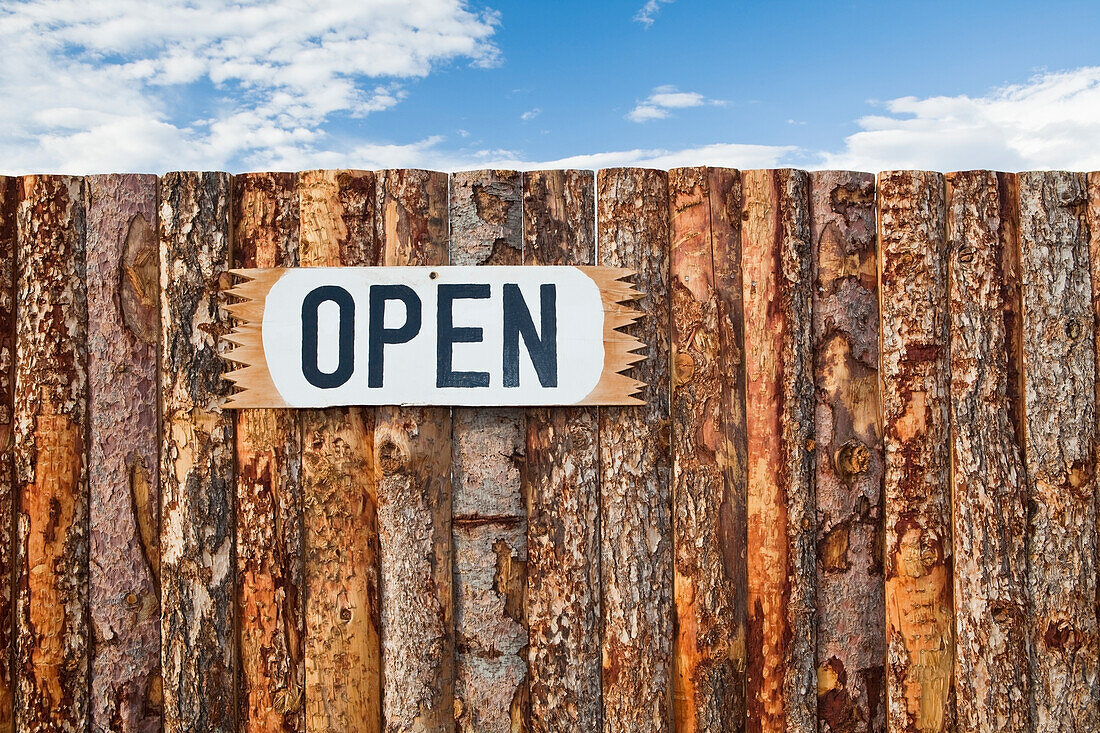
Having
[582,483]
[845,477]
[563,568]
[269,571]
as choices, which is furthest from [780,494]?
[269,571]

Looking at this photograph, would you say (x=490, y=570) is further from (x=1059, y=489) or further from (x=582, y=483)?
(x=1059, y=489)

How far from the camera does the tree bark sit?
290cm

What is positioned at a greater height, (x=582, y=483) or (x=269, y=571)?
(x=582, y=483)

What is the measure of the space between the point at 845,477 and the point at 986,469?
61 cm

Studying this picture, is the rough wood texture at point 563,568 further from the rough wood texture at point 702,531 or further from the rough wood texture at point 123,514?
the rough wood texture at point 123,514

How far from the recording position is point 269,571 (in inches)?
116

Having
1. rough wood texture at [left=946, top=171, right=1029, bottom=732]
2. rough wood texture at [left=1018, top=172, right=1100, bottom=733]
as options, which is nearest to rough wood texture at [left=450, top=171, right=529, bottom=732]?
rough wood texture at [left=946, top=171, right=1029, bottom=732]

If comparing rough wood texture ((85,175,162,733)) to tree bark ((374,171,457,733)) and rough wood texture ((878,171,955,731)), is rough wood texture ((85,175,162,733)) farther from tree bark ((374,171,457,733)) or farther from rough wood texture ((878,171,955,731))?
rough wood texture ((878,171,955,731))

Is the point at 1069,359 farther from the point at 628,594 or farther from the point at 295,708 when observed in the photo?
the point at 295,708

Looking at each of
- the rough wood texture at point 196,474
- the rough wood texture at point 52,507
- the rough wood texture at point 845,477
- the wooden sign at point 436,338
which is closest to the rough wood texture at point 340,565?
the wooden sign at point 436,338

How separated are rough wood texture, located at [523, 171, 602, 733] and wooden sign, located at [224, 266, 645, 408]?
18cm

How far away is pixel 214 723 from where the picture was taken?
9.68 ft

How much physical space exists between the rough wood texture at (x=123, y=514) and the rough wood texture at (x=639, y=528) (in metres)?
1.93

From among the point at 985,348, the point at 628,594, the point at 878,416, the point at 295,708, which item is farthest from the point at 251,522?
the point at 985,348
